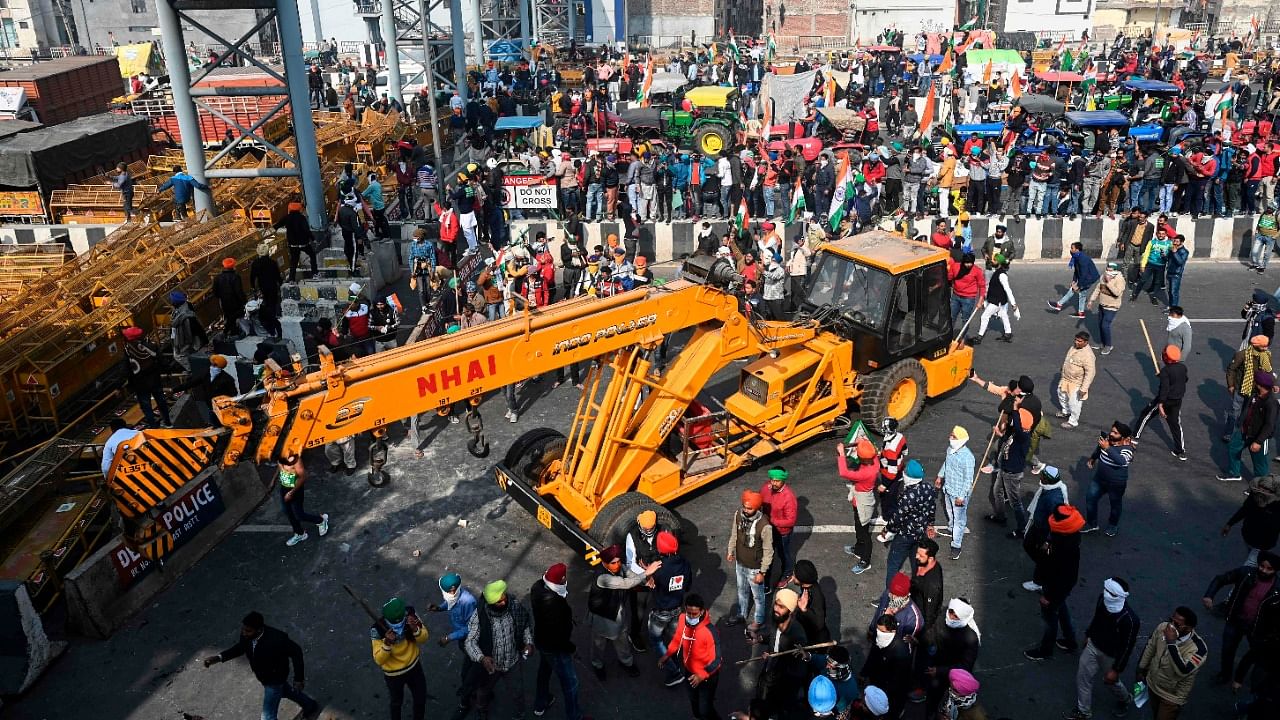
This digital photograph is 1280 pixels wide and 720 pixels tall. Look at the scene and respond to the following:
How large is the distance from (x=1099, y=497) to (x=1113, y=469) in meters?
0.50

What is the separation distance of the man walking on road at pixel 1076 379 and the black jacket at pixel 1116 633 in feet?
16.8

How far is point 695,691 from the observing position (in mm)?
7121

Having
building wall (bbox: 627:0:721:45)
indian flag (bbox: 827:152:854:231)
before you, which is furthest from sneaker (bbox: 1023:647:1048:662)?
building wall (bbox: 627:0:721:45)

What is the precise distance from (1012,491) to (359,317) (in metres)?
9.16

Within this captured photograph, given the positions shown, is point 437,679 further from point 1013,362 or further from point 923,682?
point 1013,362

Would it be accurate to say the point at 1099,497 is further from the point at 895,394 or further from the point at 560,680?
the point at 560,680

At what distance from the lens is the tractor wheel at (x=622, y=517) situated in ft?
28.6

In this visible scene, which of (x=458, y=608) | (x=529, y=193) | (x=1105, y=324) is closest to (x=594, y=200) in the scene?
(x=529, y=193)

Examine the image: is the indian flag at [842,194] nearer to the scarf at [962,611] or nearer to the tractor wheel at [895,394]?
the tractor wheel at [895,394]

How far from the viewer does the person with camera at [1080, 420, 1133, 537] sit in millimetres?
8984

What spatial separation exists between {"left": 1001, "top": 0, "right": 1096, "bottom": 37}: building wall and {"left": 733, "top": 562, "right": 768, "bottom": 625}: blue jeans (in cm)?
6806

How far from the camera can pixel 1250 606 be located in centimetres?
724

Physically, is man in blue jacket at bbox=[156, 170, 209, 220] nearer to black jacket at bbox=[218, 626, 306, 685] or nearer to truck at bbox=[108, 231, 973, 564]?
truck at bbox=[108, 231, 973, 564]

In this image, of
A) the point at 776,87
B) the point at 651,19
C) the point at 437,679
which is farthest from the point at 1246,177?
the point at 651,19
